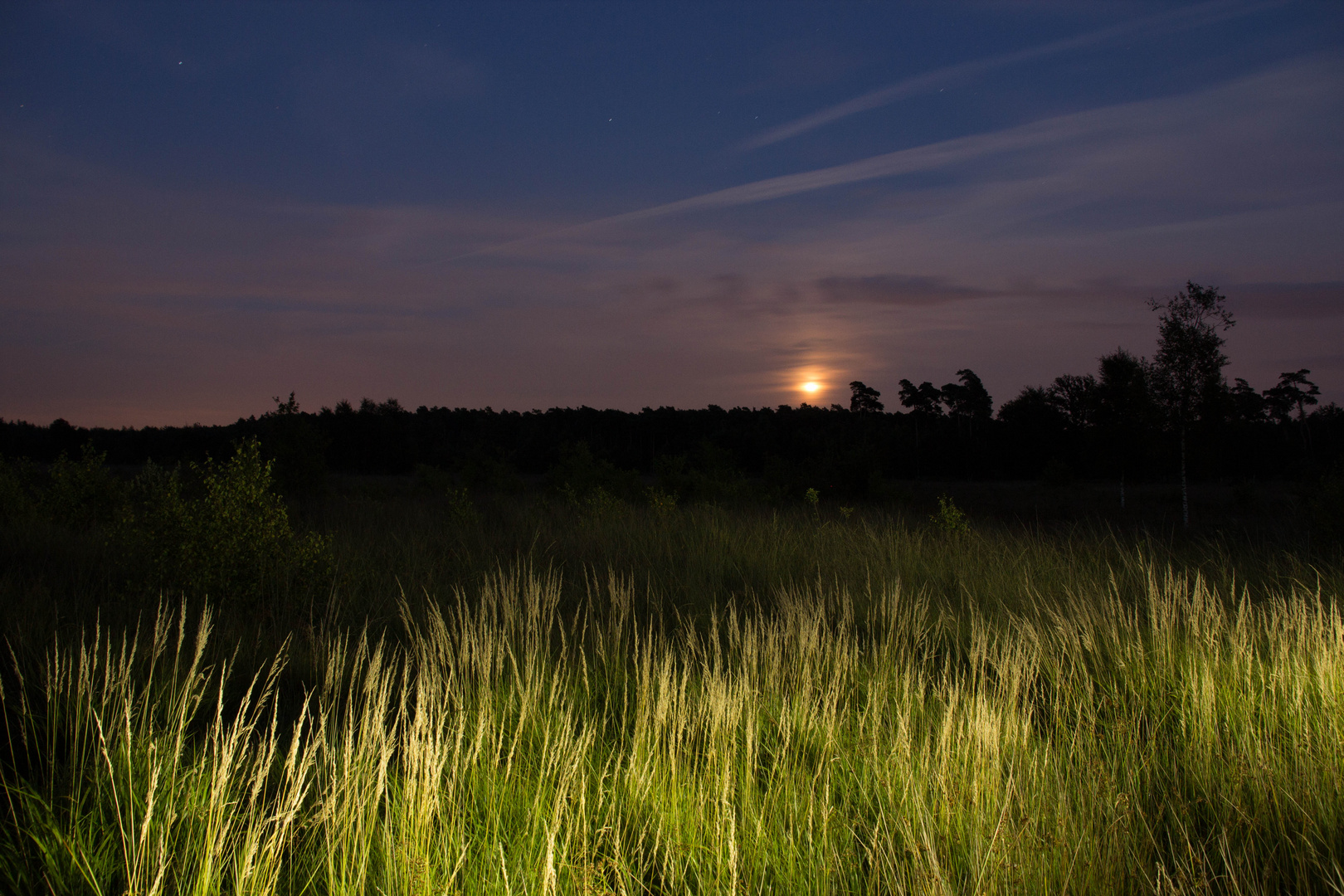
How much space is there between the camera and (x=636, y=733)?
2752mm

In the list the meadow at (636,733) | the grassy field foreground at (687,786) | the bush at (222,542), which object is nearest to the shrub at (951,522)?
the meadow at (636,733)

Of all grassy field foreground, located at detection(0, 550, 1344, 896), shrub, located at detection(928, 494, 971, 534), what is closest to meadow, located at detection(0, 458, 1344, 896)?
grassy field foreground, located at detection(0, 550, 1344, 896)

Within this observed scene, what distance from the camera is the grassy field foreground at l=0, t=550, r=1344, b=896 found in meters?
2.16

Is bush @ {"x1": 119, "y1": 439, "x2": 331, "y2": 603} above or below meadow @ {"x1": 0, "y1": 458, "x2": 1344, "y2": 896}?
above

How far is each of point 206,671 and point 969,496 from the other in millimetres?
42713

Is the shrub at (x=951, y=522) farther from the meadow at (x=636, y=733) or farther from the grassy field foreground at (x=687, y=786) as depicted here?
the grassy field foreground at (x=687, y=786)

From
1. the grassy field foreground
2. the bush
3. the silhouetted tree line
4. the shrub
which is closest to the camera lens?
the grassy field foreground

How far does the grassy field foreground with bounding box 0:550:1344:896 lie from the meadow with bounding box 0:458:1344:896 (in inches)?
1.0

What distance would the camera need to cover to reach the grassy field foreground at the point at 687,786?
2164mm

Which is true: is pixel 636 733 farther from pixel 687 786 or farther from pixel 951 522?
pixel 951 522

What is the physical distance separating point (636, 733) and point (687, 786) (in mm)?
296

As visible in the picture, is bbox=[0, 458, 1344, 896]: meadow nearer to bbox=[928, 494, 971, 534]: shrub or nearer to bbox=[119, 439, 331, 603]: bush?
bbox=[119, 439, 331, 603]: bush

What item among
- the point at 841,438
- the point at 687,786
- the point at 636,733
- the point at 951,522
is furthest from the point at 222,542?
the point at 841,438

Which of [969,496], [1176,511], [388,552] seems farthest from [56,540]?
[969,496]
